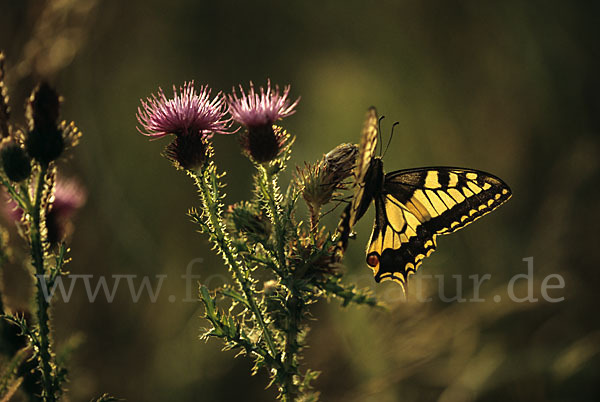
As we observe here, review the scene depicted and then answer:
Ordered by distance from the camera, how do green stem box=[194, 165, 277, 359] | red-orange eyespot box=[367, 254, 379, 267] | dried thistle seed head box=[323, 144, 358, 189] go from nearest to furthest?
1. green stem box=[194, 165, 277, 359]
2. dried thistle seed head box=[323, 144, 358, 189]
3. red-orange eyespot box=[367, 254, 379, 267]

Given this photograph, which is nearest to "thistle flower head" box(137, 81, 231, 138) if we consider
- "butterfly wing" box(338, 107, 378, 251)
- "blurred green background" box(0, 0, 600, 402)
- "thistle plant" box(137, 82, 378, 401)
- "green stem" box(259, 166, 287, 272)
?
"thistle plant" box(137, 82, 378, 401)

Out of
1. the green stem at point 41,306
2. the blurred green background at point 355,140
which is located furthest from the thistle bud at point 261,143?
the blurred green background at point 355,140

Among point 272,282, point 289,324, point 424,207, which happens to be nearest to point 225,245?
point 272,282

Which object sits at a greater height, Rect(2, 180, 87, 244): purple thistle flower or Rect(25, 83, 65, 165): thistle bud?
Rect(2, 180, 87, 244): purple thistle flower

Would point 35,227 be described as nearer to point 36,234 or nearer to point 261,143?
point 36,234

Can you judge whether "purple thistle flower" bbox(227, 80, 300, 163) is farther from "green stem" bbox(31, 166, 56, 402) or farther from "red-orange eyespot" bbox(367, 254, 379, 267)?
"green stem" bbox(31, 166, 56, 402)

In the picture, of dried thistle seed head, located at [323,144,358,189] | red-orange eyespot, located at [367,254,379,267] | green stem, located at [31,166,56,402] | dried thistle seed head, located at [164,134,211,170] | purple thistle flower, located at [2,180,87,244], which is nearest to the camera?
green stem, located at [31,166,56,402]

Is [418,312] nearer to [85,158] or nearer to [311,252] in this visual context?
[311,252]
